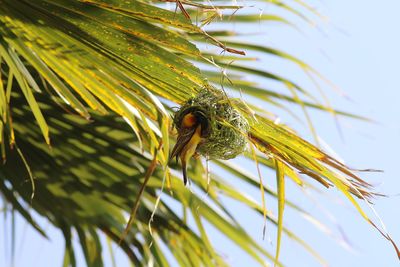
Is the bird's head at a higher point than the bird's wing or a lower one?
higher

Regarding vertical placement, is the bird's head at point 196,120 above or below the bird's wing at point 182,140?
above

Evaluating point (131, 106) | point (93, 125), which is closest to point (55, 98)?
point (93, 125)

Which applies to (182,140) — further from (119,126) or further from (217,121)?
(119,126)

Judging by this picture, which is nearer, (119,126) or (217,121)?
(217,121)

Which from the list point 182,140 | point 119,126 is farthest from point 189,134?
point 119,126

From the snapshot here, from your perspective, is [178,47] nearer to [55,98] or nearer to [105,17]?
[105,17]
